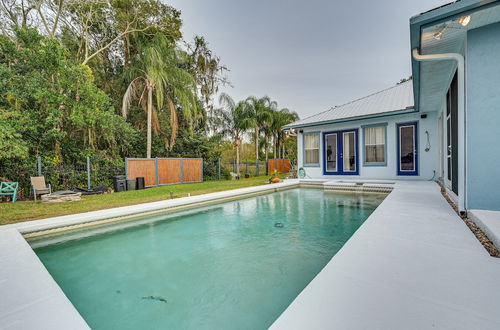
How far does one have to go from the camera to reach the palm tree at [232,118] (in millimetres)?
17438

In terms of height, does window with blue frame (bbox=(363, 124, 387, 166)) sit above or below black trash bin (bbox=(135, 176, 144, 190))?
above

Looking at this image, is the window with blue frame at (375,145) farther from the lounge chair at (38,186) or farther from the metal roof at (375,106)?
the lounge chair at (38,186)

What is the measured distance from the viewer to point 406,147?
31.8 feet

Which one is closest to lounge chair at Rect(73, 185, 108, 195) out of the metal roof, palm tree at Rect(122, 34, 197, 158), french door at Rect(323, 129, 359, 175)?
palm tree at Rect(122, 34, 197, 158)

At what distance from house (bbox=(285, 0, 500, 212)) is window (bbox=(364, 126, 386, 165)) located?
4 centimetres

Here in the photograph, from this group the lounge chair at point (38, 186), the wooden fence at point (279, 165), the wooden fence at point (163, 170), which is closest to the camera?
the lounge chair at point (38, 186)

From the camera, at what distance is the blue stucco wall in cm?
349

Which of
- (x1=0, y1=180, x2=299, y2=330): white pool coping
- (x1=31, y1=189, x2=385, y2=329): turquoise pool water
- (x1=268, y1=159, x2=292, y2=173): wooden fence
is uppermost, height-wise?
(x1=268, y1=159, x2=292, y2=173): wooden fence

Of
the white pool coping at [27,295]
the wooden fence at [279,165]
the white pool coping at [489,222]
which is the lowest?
the white pool coping at [27,295]

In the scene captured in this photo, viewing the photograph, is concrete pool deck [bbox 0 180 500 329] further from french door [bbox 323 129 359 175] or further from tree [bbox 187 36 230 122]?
tree [bbox 187 36 230 122]

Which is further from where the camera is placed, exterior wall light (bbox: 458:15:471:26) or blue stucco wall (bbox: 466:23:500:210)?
blue stucco wall (bbox: 466:23:500:210)

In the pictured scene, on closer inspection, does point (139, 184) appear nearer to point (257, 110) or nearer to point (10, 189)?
point (10, 189)

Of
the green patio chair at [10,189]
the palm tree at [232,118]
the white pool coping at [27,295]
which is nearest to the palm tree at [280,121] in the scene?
the palm tree at [232,118]

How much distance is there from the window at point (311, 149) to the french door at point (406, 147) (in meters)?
3.49
